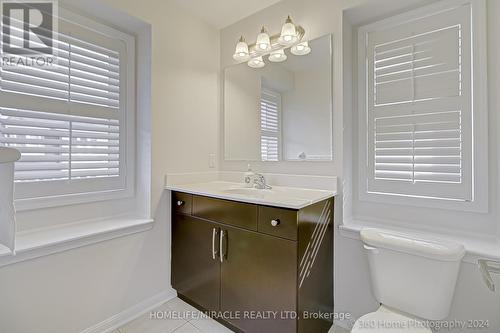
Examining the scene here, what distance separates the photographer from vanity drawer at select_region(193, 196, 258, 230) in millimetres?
1406

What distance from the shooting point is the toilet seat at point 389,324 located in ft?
3.43

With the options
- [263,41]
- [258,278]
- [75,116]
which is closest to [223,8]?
[263,41]

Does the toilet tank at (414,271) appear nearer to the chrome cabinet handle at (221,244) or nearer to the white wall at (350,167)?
the white wall at (350,167)

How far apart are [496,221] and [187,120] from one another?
2123 millimetres

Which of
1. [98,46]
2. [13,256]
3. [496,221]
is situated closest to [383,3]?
[496,221]

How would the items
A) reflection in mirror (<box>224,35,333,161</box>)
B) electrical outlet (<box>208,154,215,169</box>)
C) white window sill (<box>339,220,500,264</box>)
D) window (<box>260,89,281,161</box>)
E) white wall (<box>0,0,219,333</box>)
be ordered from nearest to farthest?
white window sill (<box>339,220,500,264</box>), white wall (<box>0,0,219,333</box>), reflection in mirror (<box>224,35,333,161</box>), window (<box>260,89,281,161</box>), electrical outlet (<box>208,154,215,169</box>)

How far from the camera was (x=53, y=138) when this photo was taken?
149 centimetres

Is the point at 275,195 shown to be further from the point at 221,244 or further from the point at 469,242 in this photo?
the point at 469,242

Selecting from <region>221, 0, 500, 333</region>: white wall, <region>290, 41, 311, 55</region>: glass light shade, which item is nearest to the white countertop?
<region>221, 0, 500, 333</region>: white wall

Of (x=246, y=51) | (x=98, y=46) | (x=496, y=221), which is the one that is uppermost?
(x=246, y=51)

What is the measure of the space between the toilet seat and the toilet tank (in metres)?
0.08

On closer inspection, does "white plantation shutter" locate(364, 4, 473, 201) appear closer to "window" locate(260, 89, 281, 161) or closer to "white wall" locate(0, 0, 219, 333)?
"window" locate(260, 89, 281, 161)

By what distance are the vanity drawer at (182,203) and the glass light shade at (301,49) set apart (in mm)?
1337

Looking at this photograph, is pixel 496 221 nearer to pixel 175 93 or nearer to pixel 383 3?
pixel 383 3
